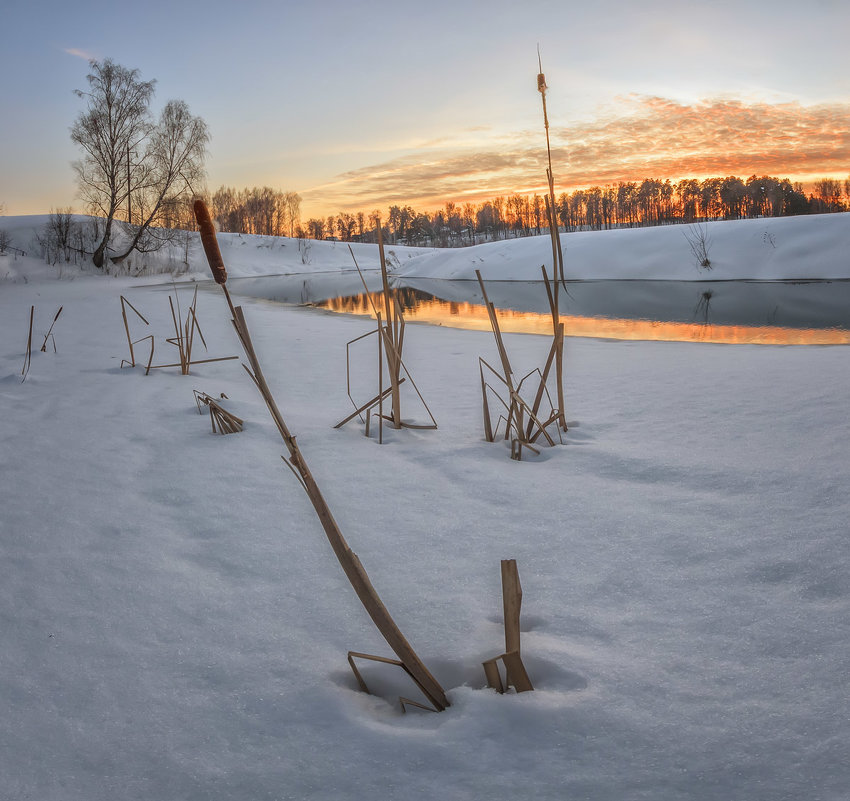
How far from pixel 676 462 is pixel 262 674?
1.29 m

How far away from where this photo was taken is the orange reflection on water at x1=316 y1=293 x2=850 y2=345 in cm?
571

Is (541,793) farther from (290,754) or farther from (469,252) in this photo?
(469,252)

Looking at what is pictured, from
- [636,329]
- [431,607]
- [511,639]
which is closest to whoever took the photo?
[511,639]

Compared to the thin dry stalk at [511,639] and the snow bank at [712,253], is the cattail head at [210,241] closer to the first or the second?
the thin dry stalk at [511,639]

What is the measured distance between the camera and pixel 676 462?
65.8 inches

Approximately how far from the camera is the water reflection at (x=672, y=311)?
20.9 ft

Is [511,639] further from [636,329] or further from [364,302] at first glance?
[364,302]

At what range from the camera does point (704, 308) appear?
29.7ft

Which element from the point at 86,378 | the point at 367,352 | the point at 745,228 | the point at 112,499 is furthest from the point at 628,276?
the point at 112,499

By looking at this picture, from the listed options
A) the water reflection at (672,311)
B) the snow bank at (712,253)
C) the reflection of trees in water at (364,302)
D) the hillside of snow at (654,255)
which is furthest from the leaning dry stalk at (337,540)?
the snow bank at (712,253)

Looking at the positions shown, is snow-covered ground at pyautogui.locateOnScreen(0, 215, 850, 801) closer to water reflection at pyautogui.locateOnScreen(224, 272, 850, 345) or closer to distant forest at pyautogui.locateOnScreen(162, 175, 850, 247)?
water reflection at pyautogui.locateOnScreen(224, 272, 850, 345)

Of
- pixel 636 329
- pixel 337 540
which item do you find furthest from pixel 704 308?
pixel 337 540

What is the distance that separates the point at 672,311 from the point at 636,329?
2.33 m

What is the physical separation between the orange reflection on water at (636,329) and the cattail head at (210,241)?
15.6 ft
